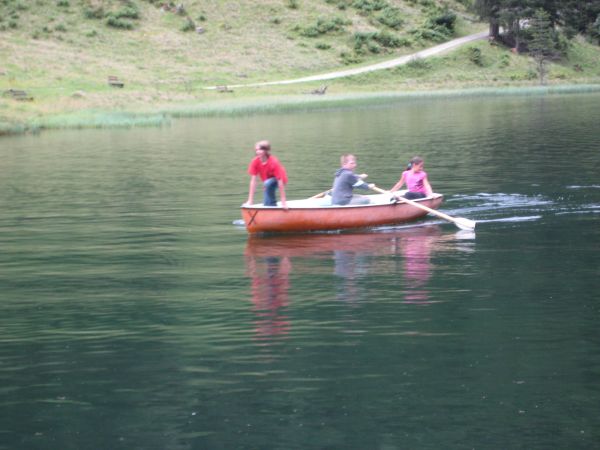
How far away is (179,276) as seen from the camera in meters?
16.4

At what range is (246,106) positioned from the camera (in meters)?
60.5

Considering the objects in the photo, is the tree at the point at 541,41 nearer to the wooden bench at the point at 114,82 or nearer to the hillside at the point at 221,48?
the hillside at the point at 221,48

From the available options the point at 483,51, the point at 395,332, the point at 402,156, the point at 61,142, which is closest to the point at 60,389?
the point at 395,332

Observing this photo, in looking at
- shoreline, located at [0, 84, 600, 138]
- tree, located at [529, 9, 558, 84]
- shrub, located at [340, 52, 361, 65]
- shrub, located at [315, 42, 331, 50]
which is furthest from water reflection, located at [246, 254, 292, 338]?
shrub, located at [315, 42, 331, 50]

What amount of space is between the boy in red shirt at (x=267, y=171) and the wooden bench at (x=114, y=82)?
48.8m

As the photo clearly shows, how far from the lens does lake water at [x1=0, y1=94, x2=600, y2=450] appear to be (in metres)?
9.57

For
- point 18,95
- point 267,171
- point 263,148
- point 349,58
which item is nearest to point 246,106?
point 18,95

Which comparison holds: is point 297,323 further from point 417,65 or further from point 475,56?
point 475,56

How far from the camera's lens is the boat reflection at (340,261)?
14.2 meters

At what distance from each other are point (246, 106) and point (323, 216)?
4136 cm

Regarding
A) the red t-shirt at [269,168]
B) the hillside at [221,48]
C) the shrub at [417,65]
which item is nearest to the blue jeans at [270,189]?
the red t-shirt at [269,168]

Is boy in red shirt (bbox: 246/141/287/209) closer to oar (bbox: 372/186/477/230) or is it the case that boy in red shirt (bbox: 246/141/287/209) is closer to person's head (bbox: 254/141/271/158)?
person's head (bbox: 254/141/271/158)

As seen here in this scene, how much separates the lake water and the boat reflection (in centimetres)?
6

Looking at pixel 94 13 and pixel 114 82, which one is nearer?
pixel 114 82
